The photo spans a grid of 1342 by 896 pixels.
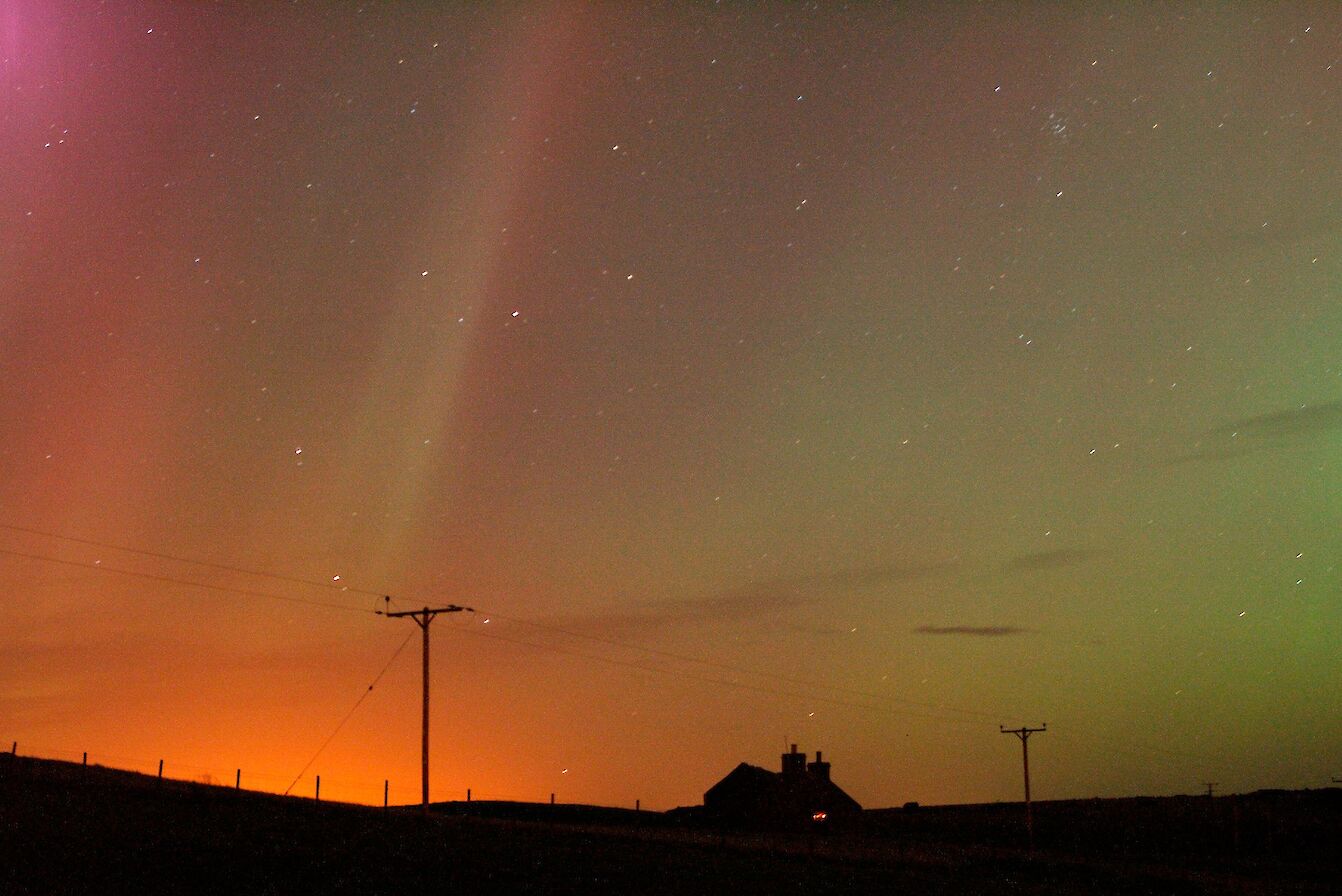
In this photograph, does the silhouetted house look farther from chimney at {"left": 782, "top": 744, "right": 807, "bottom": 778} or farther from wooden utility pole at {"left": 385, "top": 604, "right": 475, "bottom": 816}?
wooden utility pole at {"left": 385, "top": 604, "right": 475, "bottom": 816}

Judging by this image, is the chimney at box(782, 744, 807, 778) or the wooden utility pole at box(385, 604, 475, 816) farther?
the chimney at box(782, 744, 807, 778)

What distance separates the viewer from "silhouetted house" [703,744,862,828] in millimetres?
82938

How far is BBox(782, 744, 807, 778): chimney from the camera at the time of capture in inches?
3403

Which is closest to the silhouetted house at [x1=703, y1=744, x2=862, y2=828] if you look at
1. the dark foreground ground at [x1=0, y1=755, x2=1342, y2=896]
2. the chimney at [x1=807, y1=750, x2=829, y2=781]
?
the chimney at [x1=807, y1=750, x2=829, y2=781]

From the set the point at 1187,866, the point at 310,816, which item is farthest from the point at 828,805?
the point at 310,816

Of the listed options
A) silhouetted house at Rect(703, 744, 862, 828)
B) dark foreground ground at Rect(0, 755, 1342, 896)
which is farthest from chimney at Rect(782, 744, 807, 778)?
dark foreground ground at Rect(0, 755, 1342, 896)

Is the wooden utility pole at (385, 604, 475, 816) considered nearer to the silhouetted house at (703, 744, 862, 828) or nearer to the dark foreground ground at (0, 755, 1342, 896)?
the dark foreground ground at (0, 755, 1342, 896)

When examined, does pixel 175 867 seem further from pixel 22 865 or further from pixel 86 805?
pixel 86 805

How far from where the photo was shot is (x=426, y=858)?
38625mm

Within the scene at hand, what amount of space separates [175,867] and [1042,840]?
60.8m

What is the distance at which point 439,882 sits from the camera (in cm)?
3475

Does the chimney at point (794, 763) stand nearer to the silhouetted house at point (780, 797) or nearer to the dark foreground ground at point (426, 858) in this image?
the silhouetted house at point (780, 797)

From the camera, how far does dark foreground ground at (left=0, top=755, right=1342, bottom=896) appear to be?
33.4 metres

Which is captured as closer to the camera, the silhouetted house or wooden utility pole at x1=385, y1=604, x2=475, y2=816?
wooden utility pole at x1=385, y1=604, x2=475, y2=816
